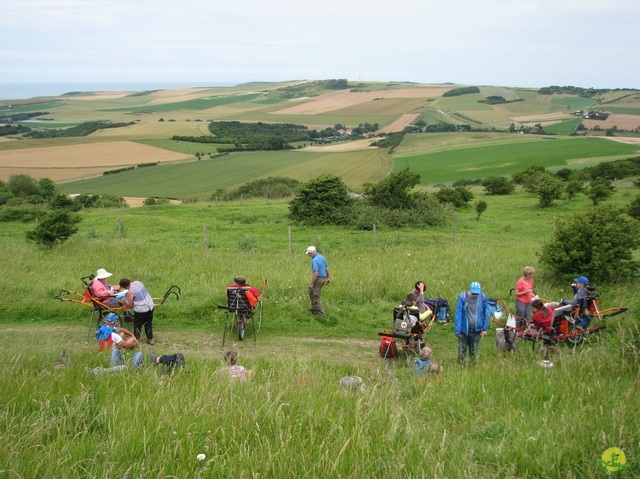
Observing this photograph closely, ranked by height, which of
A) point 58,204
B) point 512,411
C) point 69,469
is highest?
point 69,469

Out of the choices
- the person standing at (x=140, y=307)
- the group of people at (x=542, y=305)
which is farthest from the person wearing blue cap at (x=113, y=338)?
the group of people at (x=542, y=305)

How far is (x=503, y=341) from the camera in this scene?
8766mm

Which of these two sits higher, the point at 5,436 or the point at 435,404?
the point at 5,436

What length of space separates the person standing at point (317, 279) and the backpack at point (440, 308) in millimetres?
2114

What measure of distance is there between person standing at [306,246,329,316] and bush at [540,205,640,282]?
222 inches

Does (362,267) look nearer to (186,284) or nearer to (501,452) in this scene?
(186,284)

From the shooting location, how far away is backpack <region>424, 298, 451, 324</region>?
34.9 feet

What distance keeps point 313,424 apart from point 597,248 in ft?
33.1

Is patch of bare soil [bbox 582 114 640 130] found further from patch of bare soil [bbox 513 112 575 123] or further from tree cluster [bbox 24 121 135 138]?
tree cluster [bbox 24 121 135 138]

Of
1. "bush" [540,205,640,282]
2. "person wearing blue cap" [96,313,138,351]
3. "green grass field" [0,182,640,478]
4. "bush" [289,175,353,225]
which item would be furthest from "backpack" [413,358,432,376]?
"bush" [289,175,353,225]

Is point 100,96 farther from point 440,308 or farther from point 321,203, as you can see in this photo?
point 440,308

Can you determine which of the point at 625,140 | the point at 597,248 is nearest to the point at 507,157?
the point at 625,140

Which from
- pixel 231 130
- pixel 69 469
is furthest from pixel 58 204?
pixel 231 130

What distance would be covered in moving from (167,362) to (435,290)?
6755 mm
